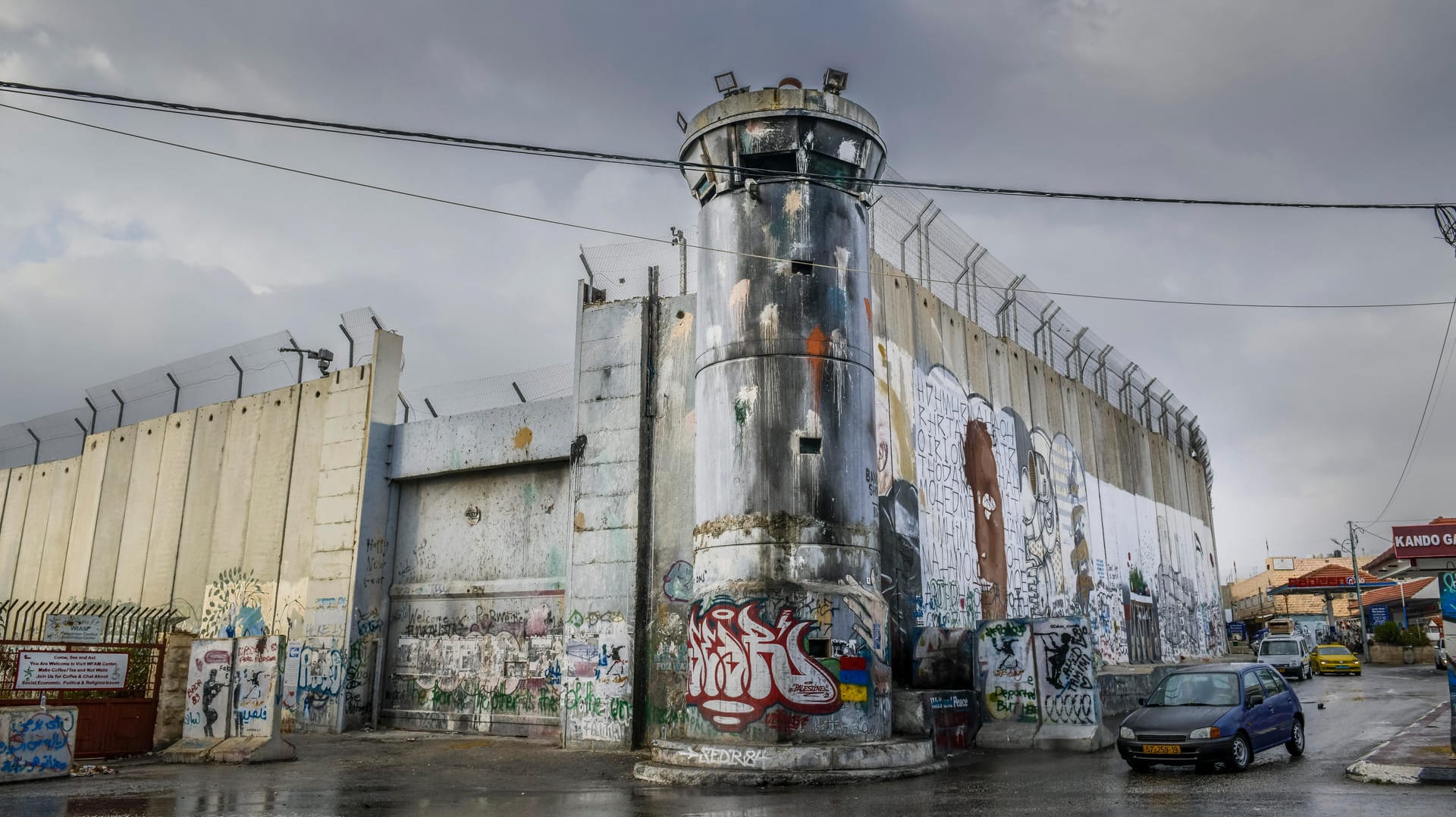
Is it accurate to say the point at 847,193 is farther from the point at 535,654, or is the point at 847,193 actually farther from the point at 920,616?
the point at 535,654

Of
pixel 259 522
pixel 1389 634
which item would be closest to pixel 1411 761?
pixel 259 522

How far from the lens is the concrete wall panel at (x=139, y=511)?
1018 inches

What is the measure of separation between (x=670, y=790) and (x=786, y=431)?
194 inches

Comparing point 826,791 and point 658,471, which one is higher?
point 658,471

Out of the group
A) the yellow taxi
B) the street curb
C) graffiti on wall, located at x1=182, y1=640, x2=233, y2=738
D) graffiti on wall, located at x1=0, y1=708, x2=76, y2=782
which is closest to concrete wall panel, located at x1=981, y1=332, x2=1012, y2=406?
the street curb

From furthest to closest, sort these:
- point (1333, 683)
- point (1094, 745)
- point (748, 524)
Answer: point (1333, 683), point (1094, 745), point (748, 524)

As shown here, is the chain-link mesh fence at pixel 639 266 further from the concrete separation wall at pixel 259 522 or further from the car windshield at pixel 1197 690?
the car windshield at pixel 1197 690

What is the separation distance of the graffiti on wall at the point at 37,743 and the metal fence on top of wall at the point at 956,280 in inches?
409

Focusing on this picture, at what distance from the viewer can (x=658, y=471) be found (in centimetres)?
1677

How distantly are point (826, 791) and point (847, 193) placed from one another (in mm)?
8681

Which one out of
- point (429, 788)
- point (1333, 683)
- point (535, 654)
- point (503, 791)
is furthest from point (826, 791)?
point (1333, 683)

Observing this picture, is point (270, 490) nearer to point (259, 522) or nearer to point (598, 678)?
point (259, 522)

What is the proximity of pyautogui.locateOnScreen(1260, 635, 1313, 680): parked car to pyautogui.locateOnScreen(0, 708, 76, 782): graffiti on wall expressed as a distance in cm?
3225

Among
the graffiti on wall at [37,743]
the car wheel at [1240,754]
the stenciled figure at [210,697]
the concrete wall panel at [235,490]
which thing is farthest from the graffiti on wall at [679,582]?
the concrete wall panel at [235,490]
